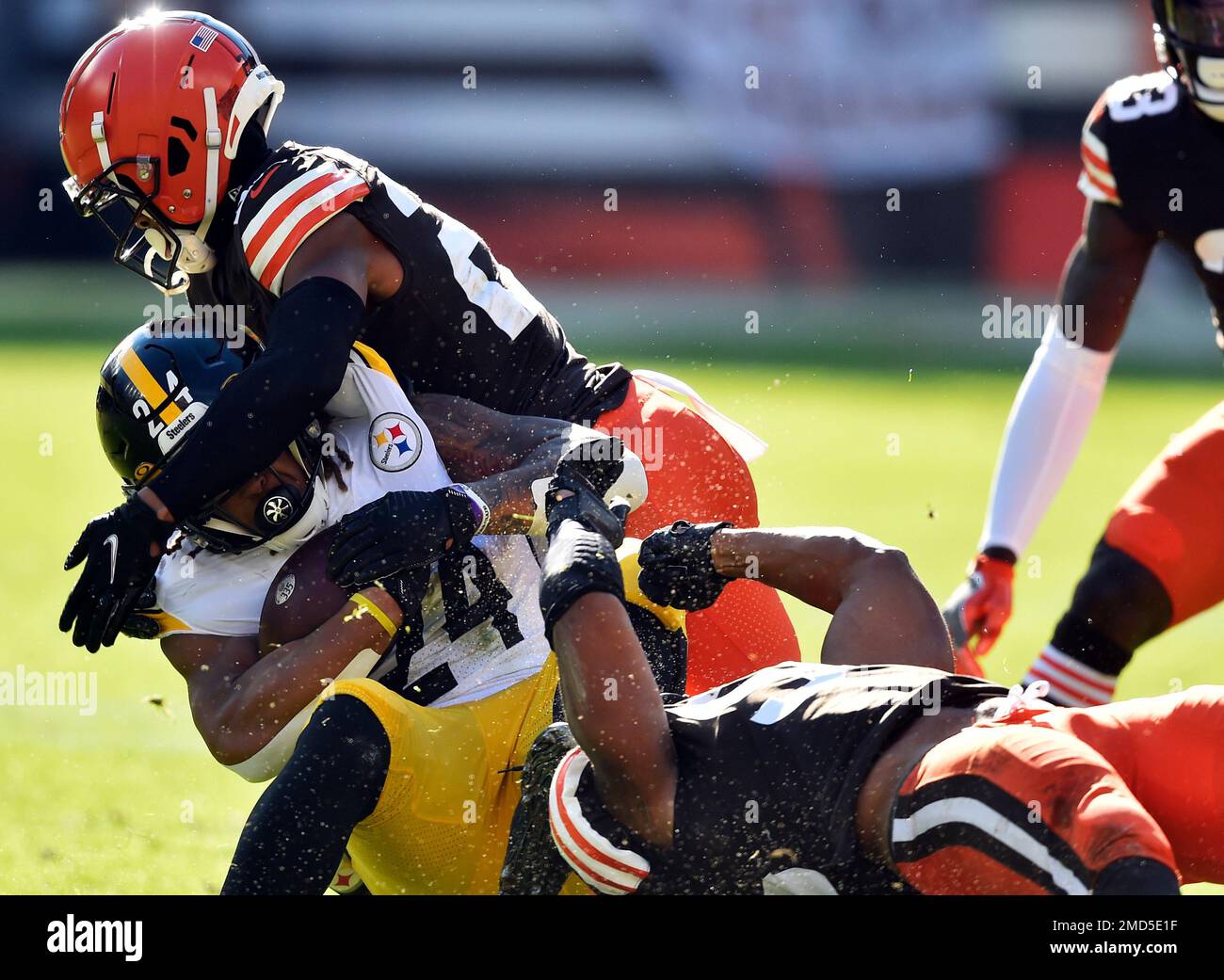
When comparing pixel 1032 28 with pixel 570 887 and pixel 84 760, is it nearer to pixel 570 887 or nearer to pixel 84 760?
pixel 84 760

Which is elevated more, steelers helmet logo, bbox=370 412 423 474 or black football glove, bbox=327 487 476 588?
steelers helmet logo, bbox=370 412 423 474

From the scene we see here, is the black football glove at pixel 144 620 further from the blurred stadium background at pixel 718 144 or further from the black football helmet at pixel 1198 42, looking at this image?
the blurred stadium background at pixel 718 144

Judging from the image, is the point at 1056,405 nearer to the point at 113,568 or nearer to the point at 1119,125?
the point at 1119,125

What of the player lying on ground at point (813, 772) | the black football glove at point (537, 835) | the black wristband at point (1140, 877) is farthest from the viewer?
the black football glove at point (537, 835)

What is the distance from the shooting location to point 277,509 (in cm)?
275

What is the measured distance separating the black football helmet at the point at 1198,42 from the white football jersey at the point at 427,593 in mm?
1784

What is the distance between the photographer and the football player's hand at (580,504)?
95.4 inches

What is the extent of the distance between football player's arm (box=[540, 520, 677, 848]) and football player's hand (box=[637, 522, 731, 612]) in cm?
32

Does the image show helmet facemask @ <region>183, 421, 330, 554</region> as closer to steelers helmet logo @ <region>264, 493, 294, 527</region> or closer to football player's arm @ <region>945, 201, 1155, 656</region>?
steelers helmet logo @ <region>264, 493, 294, 527</region>

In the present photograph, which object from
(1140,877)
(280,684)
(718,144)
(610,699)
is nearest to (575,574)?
(610,699)

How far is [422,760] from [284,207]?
3.34 feet

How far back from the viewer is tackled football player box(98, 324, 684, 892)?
2.53 metres

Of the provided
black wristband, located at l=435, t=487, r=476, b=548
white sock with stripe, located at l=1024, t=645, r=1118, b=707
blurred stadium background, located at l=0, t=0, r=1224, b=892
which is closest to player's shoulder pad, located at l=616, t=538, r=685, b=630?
black wristband, located at l=435, t=487, r=476, b=548

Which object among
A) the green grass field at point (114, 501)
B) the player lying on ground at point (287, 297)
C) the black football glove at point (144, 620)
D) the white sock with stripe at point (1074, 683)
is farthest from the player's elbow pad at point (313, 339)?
the white sock with stripe at point (1074, 683)
